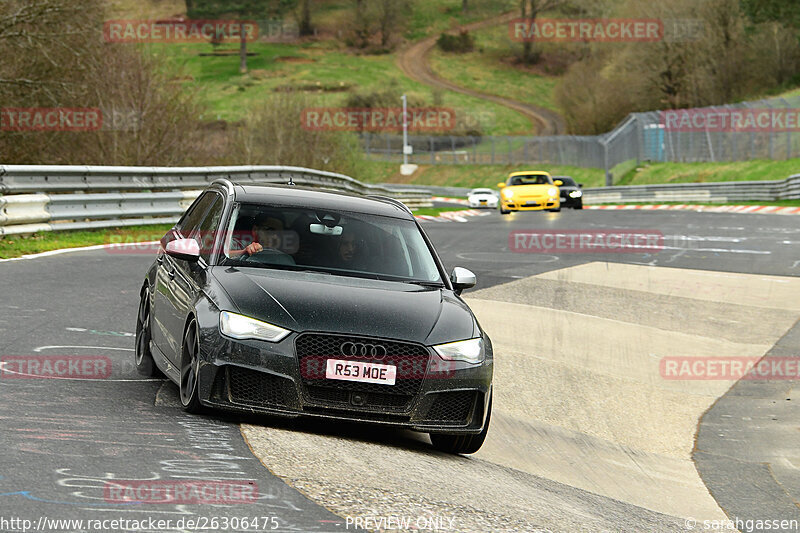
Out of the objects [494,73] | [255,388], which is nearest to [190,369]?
[255,388]

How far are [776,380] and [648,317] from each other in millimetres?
2917

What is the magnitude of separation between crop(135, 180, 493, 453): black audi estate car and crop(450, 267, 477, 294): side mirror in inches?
0.4

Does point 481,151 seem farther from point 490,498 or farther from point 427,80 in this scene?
point 490,498

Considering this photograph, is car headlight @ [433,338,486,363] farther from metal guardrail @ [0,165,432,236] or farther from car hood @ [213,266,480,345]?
metal guardrail @ [0,165,432,236]

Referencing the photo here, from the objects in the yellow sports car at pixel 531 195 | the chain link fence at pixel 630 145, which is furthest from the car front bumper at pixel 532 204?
the chain link fence at pixel 630 145

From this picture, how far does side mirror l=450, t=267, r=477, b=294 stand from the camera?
26.3ft

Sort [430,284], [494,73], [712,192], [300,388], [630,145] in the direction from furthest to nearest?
[494,73], [630,145], [712,192], [430,284], [300,388]

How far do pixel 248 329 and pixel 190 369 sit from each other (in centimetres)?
58

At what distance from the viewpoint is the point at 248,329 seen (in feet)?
21.9

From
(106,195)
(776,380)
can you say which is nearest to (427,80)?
(106,195)

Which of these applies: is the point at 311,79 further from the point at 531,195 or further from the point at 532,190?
the point at 531,195

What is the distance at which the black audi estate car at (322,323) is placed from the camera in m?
6.64

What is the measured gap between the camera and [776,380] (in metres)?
11.9

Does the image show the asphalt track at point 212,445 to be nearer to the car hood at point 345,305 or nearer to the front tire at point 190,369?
the front tire at point 190,369
